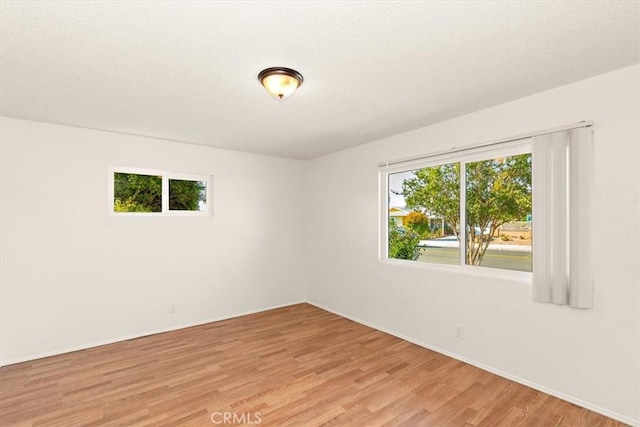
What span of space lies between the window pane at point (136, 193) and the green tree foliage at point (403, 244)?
10.1 ft

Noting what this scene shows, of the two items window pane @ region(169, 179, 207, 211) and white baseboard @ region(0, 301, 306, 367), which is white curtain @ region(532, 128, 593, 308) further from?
window pane @ region(169, 179, 207, 211)

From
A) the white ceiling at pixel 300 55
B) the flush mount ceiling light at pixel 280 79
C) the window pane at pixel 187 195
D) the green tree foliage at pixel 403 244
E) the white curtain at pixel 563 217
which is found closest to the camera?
the white ceiling at pixel 300 55

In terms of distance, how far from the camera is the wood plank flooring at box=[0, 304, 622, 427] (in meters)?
2.26

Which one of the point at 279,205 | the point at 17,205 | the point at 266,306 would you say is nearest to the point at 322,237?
the point at 279,205

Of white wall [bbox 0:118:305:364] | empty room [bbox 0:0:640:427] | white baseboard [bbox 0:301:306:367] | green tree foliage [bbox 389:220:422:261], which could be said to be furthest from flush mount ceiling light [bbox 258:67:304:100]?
white baseboard [bbox 0:301:306:367]

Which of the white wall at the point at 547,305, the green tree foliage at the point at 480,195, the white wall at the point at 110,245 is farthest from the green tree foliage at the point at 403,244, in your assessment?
the white wall at the point at 110,245

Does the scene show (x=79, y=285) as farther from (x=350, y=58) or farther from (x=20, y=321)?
(x=350, y=58)

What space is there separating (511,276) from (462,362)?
0.99 meters

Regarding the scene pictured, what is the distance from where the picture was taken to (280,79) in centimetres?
218

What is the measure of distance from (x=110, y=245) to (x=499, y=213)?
4289 millimetres

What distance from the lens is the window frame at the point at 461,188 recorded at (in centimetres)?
283

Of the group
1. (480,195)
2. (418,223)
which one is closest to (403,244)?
(418,223)

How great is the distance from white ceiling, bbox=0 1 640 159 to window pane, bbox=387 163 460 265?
0.78 meters

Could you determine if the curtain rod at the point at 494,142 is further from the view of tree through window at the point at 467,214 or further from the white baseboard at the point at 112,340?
the white baseboard at the point at 112,340
